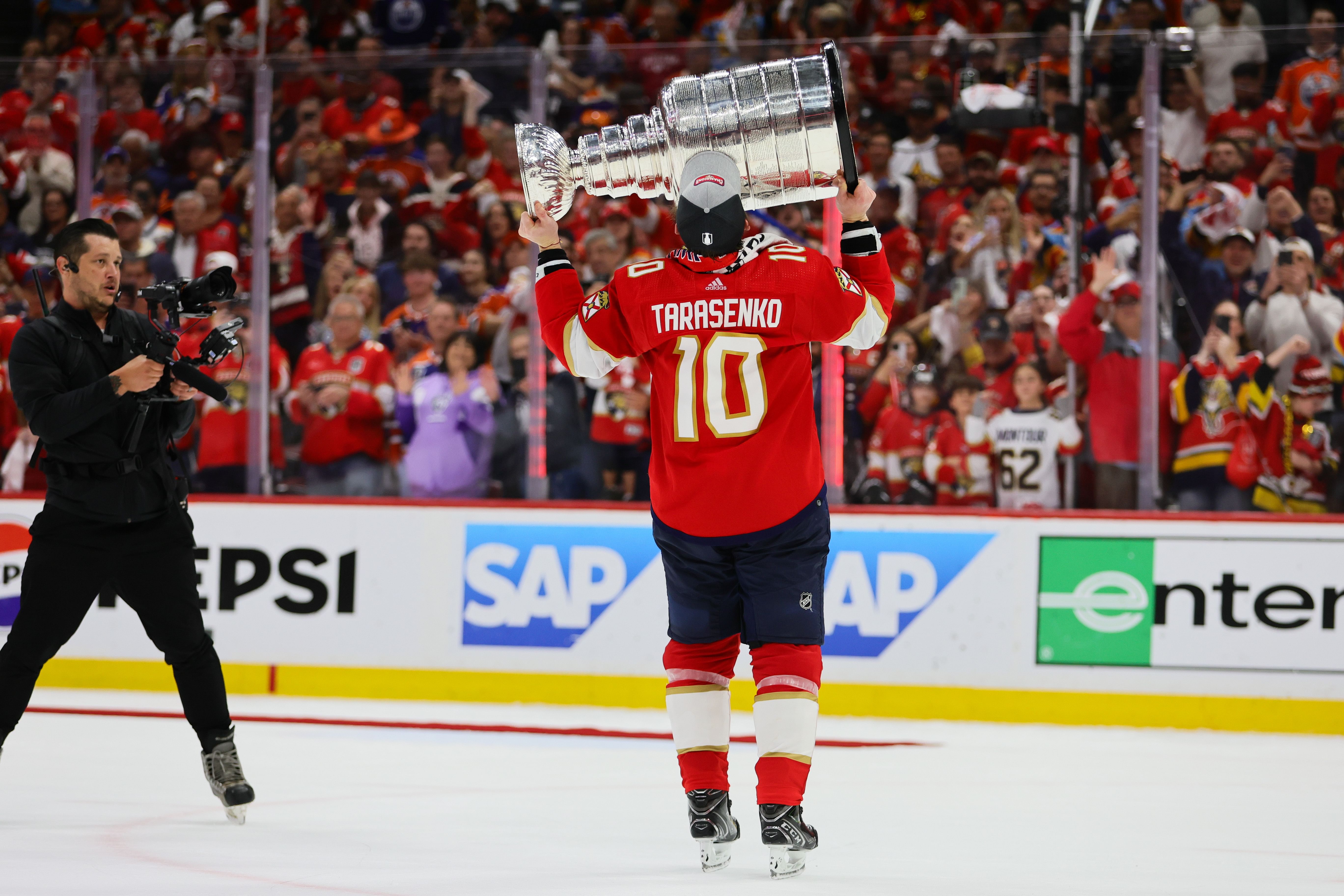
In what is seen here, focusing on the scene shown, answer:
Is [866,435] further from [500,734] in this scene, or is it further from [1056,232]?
[500,734]

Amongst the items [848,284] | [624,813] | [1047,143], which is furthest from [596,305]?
[1047,143]

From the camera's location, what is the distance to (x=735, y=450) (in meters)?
3.42

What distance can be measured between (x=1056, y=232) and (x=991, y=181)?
0.37 meters

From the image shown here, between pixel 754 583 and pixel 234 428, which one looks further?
pixel 234 428

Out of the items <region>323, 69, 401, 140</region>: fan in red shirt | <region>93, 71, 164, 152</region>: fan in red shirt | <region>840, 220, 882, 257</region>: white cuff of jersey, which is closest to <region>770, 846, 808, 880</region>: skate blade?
<region>840, 220, 882, 257</region>: white cuff of jersey

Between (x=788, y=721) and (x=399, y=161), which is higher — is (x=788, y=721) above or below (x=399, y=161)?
Answer: below

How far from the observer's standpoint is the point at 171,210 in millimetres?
7191

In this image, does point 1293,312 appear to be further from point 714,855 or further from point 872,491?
point 714,855

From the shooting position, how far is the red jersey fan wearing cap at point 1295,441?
20.6ft

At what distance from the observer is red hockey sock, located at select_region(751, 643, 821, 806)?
3.30 metres

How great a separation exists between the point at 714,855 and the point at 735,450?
2.97 ft

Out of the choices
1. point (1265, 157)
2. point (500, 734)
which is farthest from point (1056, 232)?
point (500, 734)

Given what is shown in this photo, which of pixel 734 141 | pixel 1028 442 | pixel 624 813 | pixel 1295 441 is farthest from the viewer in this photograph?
pixel 1028 442

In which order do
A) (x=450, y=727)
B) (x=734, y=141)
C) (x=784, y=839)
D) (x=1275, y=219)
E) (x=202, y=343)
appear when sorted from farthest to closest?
(x=1275, y=219) → (x=450, y=727) → (x=202, y=343) → (x=734, y=141) → (x=784, y=839)
